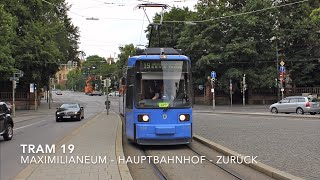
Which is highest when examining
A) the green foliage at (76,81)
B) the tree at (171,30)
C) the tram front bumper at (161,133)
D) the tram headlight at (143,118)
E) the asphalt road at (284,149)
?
the tree at (171,30)

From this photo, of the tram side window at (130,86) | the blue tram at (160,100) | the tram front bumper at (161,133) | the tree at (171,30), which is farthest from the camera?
the tree at (171,30)

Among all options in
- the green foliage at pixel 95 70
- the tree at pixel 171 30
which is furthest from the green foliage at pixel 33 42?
the green foliage at pixel 95 70

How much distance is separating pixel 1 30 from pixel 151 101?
25.9 m

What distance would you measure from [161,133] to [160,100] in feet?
3.51

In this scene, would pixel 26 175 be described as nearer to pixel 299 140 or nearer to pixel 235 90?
pixel 299 140

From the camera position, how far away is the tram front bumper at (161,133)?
43.8ft

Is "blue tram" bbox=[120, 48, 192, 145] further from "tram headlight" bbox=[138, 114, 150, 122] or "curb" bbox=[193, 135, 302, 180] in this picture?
"curb" bbox=[193, 135, 302, 180]

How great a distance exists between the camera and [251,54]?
5488cm

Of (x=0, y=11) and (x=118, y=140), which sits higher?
(x=0, y=11)

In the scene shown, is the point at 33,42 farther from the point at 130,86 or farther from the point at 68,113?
the point at 130,86

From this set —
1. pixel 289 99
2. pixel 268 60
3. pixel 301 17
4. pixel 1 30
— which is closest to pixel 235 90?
pixel 268 60

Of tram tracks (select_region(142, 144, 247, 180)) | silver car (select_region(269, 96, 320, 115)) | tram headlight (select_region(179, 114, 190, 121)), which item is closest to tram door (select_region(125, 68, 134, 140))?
tram headlight (select_region(179, 114, 190, 121))

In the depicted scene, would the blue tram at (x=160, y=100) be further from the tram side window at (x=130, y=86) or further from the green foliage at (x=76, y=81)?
the green foliage at (x=76, y=81)

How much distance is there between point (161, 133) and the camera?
13320 mm
